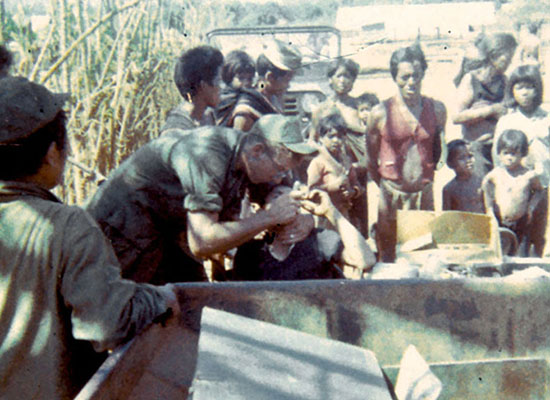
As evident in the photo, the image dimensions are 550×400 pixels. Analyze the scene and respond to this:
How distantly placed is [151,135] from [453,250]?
11.5ft

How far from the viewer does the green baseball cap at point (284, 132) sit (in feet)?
9.39

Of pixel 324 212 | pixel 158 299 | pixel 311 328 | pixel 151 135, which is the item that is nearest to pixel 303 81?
pixel 151 135

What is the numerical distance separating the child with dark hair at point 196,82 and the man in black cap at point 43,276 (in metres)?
2.09

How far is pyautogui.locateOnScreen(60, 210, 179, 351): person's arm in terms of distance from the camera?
1715 mm

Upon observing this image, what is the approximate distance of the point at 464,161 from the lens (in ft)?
18.0

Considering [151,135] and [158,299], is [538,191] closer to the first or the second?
[151,135]

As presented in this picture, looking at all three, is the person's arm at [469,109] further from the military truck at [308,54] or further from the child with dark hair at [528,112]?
the military truck at [308,54]

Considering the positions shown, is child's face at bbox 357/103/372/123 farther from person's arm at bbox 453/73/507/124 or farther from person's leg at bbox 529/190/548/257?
person's leg at bbox 529/190/548/257


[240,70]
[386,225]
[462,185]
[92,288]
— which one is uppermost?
[240,70]

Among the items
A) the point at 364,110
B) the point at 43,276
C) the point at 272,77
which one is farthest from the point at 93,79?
the point at 43,276

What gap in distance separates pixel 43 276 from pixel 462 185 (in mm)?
4311

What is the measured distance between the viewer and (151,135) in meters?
6.41

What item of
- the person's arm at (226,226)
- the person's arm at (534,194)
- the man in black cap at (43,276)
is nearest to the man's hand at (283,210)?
the person's arm at (226,226)

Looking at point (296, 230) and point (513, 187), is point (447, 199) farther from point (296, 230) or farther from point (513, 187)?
point (296, 230)
